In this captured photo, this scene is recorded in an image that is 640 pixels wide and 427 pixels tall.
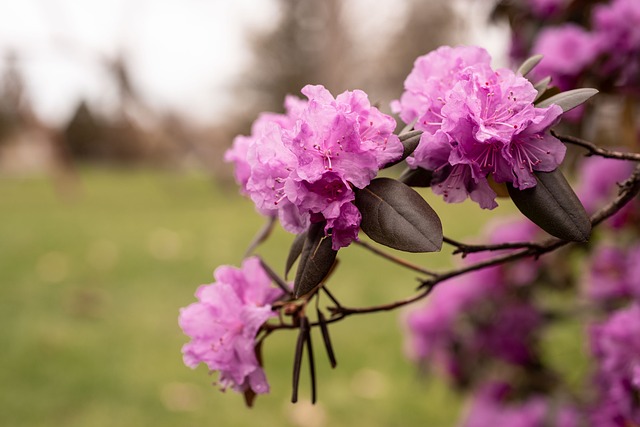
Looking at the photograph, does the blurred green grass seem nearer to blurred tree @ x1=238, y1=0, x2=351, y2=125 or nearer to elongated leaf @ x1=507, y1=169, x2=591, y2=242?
elongated leaf @ x1=507, y1=169, x2=591, y2=242

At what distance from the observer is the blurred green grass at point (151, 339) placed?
2076 millimetres

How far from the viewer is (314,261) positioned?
559 millimetres

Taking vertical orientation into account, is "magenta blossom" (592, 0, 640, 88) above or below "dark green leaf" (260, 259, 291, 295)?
above

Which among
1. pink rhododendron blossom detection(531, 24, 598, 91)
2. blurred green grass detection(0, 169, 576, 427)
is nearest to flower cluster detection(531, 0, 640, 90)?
pink rhododendron blossom detection(531, 24, 598, 91)

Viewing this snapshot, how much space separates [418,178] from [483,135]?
0.09 metres

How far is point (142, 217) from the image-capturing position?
213 inches

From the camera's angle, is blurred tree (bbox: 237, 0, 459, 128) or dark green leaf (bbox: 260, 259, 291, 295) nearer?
dark green leaf (bbox: 260, 259, 291, 295)

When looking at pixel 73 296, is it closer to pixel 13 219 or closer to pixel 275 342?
pixel 275 342

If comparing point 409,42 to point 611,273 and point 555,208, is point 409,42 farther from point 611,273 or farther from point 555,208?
point 555,208

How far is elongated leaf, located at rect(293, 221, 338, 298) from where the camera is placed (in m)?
0.56

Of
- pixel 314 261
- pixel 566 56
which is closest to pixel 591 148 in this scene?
pixel 314 261

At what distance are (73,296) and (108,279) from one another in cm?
33

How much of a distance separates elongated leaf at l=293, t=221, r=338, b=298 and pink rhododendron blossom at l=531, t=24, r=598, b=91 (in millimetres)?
660

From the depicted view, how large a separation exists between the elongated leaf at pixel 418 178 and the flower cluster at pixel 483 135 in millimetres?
12
